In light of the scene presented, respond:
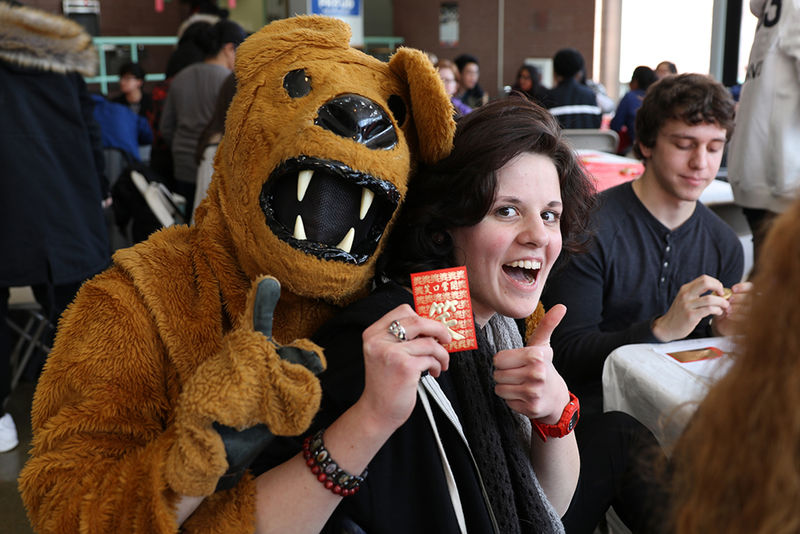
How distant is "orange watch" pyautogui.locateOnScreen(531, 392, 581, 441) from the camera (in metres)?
1.23

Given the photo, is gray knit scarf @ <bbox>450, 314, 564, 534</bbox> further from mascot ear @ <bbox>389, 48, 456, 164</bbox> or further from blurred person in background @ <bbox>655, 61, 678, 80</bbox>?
blurred person in background @ <bbox>655, 61, 678, 80</bbox>

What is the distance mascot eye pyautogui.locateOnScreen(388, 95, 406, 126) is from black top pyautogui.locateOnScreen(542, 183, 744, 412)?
950mm

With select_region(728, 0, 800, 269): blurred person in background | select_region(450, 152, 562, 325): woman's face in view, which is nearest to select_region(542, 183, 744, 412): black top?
select_region(728, 0, 800, 269): blurred person in background

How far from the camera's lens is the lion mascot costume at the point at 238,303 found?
3.10 feet

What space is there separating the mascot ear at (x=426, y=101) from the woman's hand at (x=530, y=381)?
372mm

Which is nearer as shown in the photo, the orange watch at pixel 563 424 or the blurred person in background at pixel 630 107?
the orange watch at pixel 563 424

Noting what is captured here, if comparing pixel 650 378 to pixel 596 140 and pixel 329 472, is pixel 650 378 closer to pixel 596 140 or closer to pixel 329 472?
pixel 329 472

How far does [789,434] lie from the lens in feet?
1.77

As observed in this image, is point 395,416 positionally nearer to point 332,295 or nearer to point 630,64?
point 332,295

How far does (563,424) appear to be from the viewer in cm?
124

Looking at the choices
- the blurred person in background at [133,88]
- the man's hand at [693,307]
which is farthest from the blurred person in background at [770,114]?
the blurred person in background at [133,88]

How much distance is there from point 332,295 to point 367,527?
1.23 feet

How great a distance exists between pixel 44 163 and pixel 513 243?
2222mm

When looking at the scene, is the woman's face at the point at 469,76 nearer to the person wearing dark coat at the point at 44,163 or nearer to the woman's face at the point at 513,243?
the person wearing dark coat at the point at 44,163
